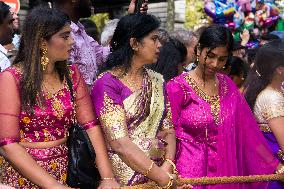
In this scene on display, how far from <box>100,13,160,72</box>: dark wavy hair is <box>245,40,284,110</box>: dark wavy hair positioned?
42.1 inches

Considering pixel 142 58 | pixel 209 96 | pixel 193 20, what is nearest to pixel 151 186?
pixel 142 58

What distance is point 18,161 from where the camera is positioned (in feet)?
8.38

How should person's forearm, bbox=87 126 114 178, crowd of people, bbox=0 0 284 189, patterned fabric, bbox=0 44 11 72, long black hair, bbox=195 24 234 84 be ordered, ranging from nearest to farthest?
crowd of people, bbox=0 0 284 189
person's forearm, bbox=87 126 114 178
long black hair, bbox=195 24 234 84
patterned fabric, bbox=0 44 11 72

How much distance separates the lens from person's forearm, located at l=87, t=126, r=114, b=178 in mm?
2777

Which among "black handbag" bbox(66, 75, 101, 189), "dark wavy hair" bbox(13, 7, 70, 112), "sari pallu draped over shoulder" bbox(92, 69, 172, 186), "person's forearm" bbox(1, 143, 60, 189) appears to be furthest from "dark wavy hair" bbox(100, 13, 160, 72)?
"person's forearm" bbox(1, 143, 60, 189)

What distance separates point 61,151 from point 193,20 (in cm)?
1351

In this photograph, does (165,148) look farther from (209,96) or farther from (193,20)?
(193,20)

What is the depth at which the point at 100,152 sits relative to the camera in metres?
2.81

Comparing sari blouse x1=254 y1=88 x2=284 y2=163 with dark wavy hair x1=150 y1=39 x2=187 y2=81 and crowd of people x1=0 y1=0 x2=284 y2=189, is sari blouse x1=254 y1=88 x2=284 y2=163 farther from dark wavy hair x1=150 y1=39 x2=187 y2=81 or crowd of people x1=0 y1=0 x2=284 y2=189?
dark wavy hair x1=150 y1=39 x2=187 y2=81

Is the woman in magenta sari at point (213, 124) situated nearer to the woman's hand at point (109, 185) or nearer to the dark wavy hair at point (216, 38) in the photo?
the dark wavy hair at point (216, 38)

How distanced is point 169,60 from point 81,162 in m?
2.11

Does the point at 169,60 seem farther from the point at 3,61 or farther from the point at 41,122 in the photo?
the point at 41,122

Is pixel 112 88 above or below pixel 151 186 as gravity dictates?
above

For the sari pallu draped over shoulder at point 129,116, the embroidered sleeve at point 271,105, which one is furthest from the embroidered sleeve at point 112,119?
the embroidered sleeve at point 271,105
